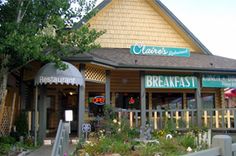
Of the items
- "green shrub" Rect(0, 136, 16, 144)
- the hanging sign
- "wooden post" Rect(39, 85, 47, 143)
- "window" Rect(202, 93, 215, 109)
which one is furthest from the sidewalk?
"window" Rect(202, 93, 215, 109)

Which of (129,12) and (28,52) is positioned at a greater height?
(129,12)

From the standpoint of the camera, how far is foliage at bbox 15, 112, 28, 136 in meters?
13.7

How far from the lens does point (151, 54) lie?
18094 millimetres

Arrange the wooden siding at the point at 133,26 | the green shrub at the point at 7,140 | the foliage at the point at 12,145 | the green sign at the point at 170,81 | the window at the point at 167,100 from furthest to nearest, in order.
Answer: the window at the point at 167,100 → the wooden siding at the point at 133,26 → the green sign at the point at 170,81 → the green shrub at the point at 7,140 → the foliage at the point at 12,145

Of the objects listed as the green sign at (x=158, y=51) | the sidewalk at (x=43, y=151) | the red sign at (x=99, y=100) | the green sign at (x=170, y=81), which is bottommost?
the sidewalk at (x=43, y=151)

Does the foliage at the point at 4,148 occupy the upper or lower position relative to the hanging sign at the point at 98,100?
lower

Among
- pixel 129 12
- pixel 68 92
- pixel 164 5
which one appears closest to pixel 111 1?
pixel 129 12


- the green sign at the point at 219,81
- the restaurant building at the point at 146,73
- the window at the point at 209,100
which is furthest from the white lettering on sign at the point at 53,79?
the window at the point at 209,100

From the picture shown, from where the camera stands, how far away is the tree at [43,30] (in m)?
11.2

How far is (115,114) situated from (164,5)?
26.0 feet

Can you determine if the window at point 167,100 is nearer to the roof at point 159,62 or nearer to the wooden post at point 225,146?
the roof at point 159,62

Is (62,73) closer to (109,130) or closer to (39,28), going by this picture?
(39,28)

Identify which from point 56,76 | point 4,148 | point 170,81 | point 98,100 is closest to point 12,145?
point 4,148

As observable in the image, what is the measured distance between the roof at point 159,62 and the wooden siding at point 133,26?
0.74 metres
